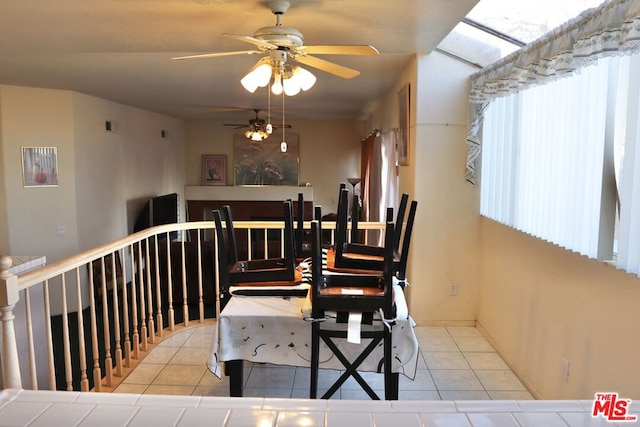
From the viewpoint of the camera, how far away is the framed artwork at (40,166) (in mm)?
5168

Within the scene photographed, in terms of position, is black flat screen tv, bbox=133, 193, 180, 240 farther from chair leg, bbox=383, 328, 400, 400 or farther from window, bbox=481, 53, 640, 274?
chair leg, bbox=383, 328, 400, 400

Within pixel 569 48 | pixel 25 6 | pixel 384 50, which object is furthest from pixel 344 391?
pixel 25 6

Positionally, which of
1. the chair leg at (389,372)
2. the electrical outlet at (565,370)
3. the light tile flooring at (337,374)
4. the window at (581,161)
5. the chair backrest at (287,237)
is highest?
the window at (581,161)

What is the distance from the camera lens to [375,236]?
6047 mm

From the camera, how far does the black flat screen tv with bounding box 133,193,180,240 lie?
6.97 metres

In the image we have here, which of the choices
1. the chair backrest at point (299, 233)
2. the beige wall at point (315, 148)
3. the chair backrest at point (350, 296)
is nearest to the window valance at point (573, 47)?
the chair backrest at point (350, 296)

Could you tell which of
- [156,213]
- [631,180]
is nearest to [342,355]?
[631,180]

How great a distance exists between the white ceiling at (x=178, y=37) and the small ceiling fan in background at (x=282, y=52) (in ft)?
0.66

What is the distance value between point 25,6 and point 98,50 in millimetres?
890

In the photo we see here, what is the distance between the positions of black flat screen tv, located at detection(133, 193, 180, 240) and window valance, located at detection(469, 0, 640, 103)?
17.8 ft

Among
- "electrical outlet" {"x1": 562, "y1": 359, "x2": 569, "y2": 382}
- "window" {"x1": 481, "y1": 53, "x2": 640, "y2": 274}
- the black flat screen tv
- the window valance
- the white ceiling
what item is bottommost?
"electrical outlet" {"x1": 562, "y1": 359, "x2": 569, "y2": 382}

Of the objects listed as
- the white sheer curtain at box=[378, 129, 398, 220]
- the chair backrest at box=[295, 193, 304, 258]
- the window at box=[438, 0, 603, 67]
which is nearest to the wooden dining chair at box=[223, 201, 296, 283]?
the chair backrest at box=[295, 193, 304, 258]

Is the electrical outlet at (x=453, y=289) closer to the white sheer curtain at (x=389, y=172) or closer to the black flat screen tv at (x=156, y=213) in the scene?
the white sheer curtain at (x=389, y=172)

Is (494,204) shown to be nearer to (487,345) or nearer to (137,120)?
(487,345)
